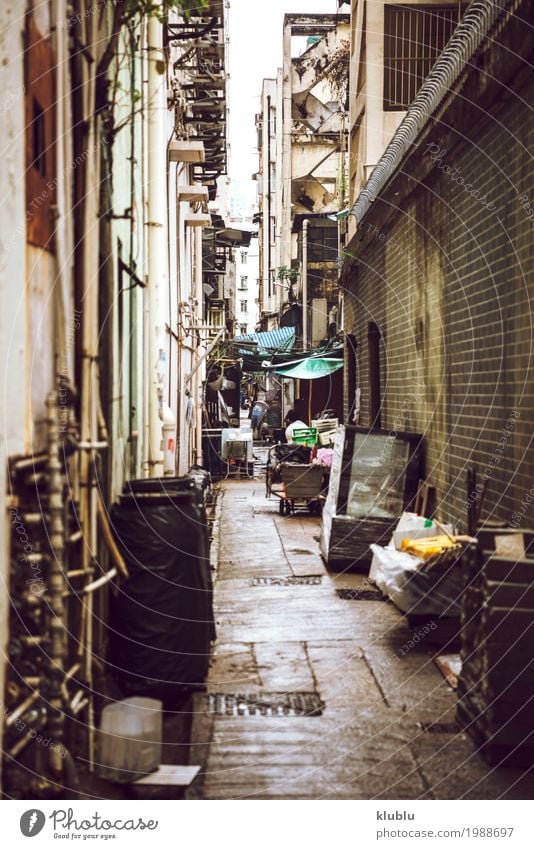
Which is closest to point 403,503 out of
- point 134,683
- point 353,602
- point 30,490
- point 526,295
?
point 353,602

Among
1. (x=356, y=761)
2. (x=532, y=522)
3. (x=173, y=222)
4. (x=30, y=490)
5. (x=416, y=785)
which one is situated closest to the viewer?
(x=30, y=490)

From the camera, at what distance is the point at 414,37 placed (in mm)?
15891

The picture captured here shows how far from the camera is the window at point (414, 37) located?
620 inches

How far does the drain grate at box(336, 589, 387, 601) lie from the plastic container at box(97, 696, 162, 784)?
14.5 ft

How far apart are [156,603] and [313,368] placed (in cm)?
1652

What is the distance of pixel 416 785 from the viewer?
15.0 feet

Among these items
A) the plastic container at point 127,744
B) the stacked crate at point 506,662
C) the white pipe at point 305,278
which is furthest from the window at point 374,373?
the white pipe at point 305,278

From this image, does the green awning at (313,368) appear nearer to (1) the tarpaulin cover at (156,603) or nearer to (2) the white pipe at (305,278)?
(2) the white pipe at (305,278)

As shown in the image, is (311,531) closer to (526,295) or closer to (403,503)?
(403,503)

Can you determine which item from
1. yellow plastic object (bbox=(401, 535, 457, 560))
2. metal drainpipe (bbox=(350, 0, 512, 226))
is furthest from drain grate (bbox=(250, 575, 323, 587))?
metal drainpipe (bbox=(350, 0, 512, 226))

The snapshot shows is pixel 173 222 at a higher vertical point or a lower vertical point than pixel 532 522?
higher

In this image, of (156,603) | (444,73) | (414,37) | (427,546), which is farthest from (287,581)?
(414,37)

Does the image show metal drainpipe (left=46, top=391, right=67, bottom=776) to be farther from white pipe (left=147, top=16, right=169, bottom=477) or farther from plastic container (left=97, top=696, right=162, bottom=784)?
white pipe (left=147, top=16, right=169, bottom=477)
